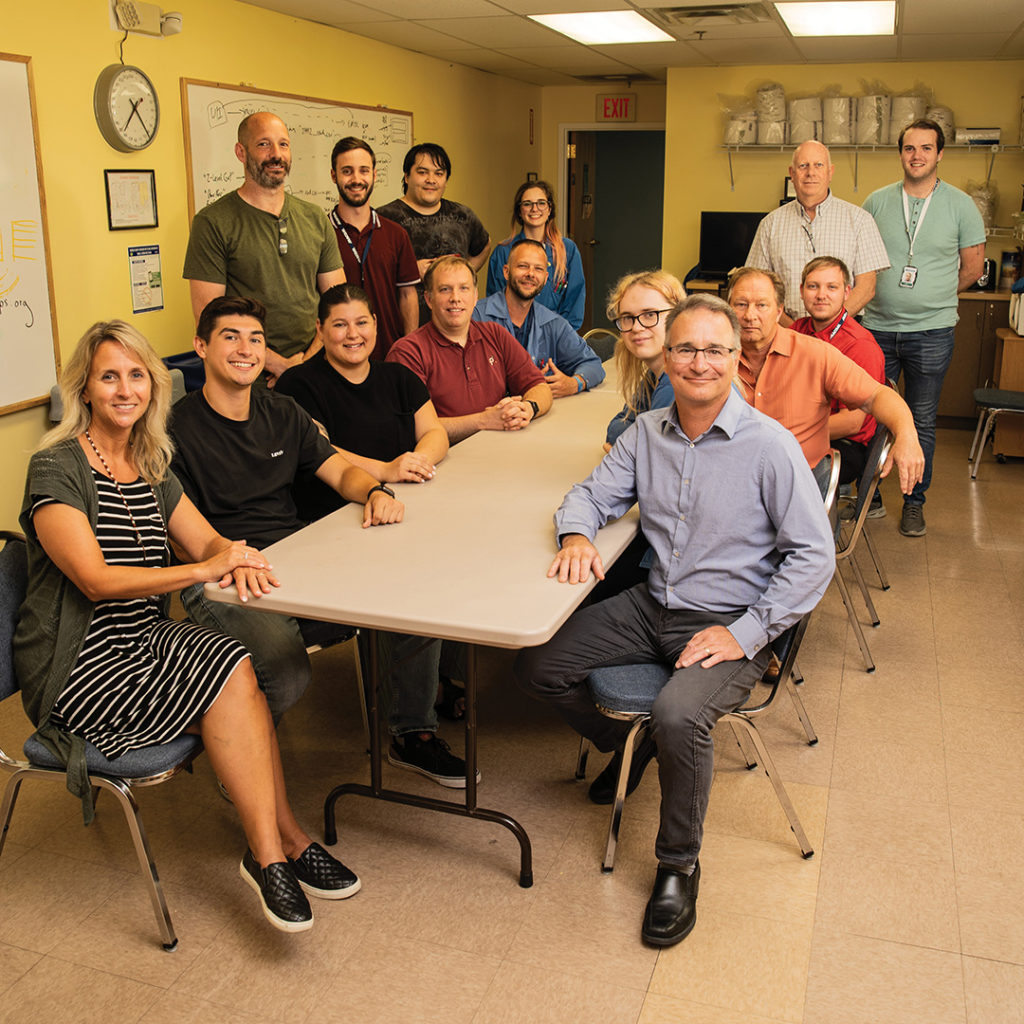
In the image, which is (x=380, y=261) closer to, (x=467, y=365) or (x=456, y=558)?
(x=467, y=365)

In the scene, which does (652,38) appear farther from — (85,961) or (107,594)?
(85,961)

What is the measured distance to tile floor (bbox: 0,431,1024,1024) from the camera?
6.52 ft

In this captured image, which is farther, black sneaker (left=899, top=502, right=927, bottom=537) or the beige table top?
black sneaker (left=899, top=502, right=927, bottom=537)

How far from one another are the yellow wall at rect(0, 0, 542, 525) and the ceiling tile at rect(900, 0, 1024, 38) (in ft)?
10.0

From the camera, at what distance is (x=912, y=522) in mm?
4672

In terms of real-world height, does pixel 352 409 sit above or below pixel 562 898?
above

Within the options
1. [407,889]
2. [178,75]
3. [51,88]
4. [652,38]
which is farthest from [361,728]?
[652,38]

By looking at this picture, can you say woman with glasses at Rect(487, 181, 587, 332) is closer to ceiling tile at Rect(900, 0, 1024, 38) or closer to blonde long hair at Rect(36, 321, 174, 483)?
ceiling tile at Rect(900, 0, 1024, 38)

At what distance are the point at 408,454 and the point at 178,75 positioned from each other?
9.06ft

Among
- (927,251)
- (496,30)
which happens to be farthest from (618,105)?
(927,251)

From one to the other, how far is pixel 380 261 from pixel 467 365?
1.01 m

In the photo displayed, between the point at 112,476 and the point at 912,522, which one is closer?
the point at 112,476

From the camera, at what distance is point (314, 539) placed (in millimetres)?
2402

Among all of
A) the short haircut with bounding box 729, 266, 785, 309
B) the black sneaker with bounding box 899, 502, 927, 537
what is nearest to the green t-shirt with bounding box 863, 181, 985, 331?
the black sneaker with bounding box 899, 502, 927, 537
